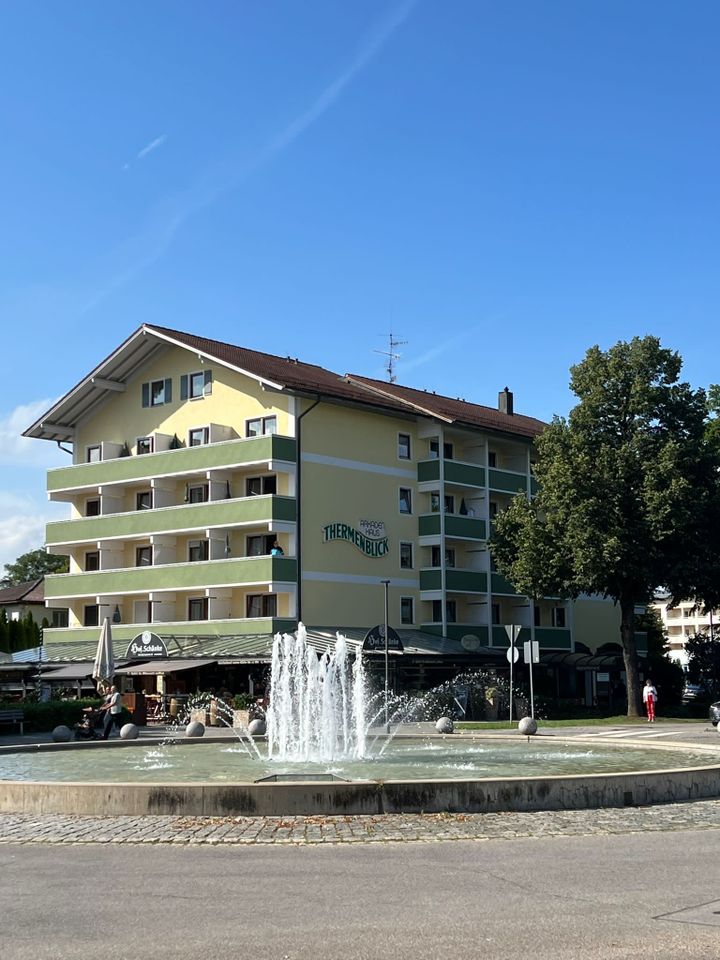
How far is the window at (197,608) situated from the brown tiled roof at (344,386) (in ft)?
34.2

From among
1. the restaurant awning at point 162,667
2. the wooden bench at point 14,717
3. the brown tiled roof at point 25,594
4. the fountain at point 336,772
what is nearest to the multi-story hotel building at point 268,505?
the restaurant awning at point 162,667

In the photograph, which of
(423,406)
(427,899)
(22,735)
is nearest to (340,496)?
(423,406)

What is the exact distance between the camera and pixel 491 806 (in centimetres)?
1469

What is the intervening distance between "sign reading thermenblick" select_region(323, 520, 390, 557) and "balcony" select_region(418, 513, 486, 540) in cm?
241

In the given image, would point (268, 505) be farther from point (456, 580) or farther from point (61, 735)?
point (61, 735)

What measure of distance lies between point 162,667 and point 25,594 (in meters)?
39.7

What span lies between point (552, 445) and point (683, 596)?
7.58 meters

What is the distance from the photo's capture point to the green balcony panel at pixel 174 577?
49094mm

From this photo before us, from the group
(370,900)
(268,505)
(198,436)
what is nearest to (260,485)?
(268,505)

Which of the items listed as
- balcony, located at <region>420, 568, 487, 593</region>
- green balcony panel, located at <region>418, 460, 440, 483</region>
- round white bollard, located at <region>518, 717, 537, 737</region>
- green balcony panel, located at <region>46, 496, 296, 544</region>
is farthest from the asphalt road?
green balcony panel, located at <region>418, 460, 440, 483</region>

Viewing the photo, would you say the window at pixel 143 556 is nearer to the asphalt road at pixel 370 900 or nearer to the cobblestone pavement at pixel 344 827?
the cobblestone pavement at pixel 344 827

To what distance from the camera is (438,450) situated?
189 feet

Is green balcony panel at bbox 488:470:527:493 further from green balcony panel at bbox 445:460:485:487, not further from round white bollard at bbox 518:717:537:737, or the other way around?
round white bollard at bbox 518:717:537:737

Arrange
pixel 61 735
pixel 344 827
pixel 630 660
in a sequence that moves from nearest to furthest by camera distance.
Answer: pixel 344 827
pixel 61 735
pixel 630 660
